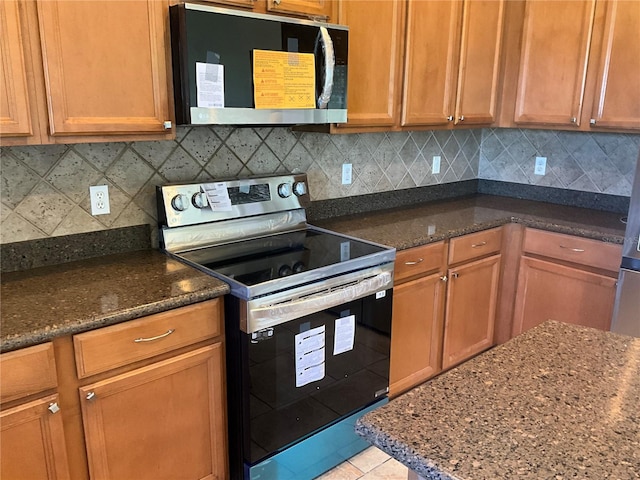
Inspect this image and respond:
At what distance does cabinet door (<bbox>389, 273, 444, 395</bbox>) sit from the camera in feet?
7.94

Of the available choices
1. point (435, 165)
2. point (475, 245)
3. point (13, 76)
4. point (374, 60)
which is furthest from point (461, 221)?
point (13, 76)

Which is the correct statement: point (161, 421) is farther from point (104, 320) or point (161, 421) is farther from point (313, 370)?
point (313, 370)

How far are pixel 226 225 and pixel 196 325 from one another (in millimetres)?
619

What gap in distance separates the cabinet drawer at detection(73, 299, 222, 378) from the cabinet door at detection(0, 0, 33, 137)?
0.63 metres

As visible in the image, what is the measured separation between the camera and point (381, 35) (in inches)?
93.0

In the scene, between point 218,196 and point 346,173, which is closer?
point 218,196

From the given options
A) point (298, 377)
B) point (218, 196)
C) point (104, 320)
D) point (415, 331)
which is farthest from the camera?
point (415, 331)

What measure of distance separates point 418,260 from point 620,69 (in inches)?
54.7

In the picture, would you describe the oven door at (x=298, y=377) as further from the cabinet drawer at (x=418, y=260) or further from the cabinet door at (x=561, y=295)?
the cabinet door at (x=561, y=295)

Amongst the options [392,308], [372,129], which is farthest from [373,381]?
[372,129]

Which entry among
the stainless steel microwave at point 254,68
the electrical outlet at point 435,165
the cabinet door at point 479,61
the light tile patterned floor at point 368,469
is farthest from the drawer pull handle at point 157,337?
the electrical outlet at point 435,165

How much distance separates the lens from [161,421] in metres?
1.70

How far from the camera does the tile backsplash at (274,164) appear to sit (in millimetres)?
1854

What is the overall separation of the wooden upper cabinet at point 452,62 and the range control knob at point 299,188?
1.92 ft
